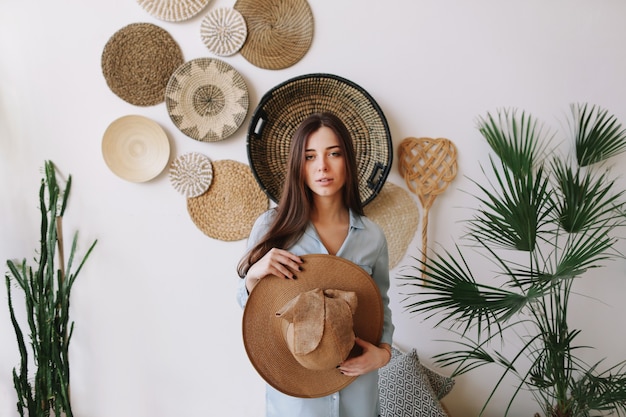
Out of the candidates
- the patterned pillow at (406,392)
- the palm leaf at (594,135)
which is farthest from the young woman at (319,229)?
the palm leaf at (594,135)

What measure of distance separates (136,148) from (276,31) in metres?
0.83

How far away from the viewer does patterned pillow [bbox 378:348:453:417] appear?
178 centimetres

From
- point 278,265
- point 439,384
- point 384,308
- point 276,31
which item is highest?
point 276,31

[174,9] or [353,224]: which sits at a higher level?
[174,9]

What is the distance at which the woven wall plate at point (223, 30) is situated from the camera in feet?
5.91

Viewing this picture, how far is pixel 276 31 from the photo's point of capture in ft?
6.02

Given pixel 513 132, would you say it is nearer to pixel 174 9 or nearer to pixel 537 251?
pixel 537 251

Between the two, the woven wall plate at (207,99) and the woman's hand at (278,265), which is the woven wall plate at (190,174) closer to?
the woven wall plate at (207,99)

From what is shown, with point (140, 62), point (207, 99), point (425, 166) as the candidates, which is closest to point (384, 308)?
point (425, 166)

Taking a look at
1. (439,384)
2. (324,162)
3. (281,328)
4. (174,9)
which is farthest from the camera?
(439,384)

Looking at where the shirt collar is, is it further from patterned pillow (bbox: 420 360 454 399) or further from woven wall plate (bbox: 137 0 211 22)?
woven wall plate (bbox: 137 0 211 22)

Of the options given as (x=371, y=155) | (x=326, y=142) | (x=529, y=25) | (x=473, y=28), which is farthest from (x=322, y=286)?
(x=529, y=25)

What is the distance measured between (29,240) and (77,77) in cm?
77

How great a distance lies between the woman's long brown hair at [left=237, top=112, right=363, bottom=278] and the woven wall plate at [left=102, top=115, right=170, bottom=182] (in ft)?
2.64
